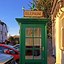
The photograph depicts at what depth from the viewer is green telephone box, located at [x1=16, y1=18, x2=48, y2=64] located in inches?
480

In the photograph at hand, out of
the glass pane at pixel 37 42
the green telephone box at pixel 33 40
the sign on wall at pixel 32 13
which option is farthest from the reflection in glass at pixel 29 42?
the sign on wall at pixel 32 13

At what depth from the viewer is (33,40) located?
1230 cm

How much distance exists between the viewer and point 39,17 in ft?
40.7

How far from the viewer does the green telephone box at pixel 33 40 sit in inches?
480

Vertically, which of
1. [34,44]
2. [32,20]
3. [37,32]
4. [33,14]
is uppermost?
[33,14]

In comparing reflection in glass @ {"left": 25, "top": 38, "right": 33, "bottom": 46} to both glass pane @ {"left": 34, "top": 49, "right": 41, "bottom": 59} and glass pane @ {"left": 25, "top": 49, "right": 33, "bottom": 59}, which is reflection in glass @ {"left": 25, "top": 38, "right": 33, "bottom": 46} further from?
glass pane @ {"left": 34, "top": 49, "right": 41, "bottom": 59}

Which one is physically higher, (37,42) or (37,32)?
(37,32)

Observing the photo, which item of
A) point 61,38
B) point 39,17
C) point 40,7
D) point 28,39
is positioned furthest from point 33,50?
point 40,7

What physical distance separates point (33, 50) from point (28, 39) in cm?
51

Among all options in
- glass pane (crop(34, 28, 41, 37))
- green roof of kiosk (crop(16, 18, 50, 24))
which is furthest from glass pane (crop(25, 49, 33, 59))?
green roof of kiosk (crop(16, 18, 50, 24))

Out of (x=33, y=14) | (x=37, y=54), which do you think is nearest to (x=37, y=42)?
(x=37, y=54)

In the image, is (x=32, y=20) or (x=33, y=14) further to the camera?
(x=33, y=14)

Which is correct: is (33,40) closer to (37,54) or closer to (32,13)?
(37,54)

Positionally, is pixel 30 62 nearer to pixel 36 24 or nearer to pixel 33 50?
pixel 33 50
